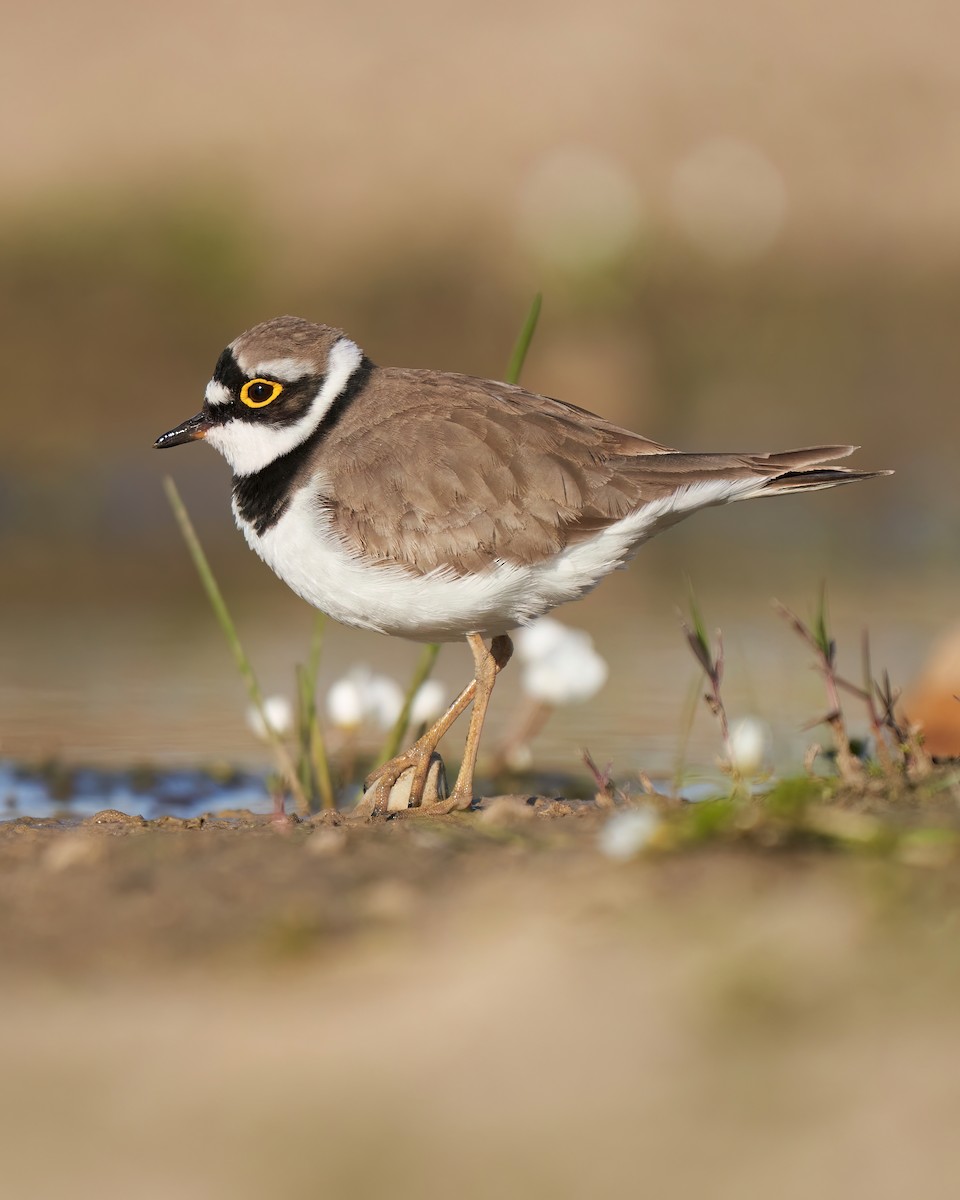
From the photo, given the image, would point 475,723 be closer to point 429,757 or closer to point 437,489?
point 429,757

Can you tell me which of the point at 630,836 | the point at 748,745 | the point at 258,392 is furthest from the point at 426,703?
the point at 630,836

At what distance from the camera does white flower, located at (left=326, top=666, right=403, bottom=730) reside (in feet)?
19.9

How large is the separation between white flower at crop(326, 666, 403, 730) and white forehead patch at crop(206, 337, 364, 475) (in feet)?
2.88

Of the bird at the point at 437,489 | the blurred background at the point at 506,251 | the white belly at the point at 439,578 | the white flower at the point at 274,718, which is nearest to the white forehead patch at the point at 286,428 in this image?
the bird at the point at 437,489

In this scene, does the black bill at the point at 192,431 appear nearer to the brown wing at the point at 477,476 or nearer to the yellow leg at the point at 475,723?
the brown wing at the point at 477,476

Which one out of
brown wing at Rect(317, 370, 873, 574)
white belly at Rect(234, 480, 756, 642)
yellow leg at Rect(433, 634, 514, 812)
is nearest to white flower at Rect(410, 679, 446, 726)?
yellow leg at Rect(433, 634, 514, 812)

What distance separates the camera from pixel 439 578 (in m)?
5.25

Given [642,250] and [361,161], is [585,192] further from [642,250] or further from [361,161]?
[361,161]

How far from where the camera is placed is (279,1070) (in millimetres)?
2795

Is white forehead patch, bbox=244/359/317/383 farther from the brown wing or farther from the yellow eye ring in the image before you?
the brown wing

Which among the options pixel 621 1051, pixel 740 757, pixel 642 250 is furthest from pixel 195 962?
pixel 642 250

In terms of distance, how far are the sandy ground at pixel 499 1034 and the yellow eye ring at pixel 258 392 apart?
2.30 metres

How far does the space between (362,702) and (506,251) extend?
→ 10005 millimetres

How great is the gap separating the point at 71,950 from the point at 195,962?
0.90 ft
